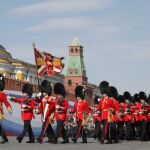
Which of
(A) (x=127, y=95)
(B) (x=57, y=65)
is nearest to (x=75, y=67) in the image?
(B) (x=57, y=65)

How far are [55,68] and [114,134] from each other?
9.03 meters

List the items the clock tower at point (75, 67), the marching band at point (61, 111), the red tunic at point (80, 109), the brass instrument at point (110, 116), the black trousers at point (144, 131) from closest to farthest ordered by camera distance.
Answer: the marching band at point (61, 111), the brass instrument at point (110, 116), the red tunic at point (80, 109), the black trousers at point (144, 131), the clock tower at point (75, 67)

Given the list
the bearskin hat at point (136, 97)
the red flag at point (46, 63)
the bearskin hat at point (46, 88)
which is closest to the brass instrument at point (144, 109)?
the bearskin hat at point (136, 97)

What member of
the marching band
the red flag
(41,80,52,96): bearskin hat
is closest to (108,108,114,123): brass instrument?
the marching band

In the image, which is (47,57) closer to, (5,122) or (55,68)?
(55,68)

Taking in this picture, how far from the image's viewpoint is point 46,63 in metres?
23.9

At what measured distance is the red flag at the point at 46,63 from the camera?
23188 millimetres

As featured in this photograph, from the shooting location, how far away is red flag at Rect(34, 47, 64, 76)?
23.2 meters

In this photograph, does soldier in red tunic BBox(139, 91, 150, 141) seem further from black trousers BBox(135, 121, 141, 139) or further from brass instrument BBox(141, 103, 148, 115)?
black trousers BBox(135, 121, 141, 139)

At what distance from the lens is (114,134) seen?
54.8 feet

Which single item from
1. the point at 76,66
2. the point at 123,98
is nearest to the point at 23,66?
the point at 76,66

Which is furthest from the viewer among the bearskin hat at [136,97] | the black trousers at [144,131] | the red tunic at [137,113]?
the bearskin hat at [136,97]

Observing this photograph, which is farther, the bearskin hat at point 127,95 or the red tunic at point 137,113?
the bearskin hat at point 127,95

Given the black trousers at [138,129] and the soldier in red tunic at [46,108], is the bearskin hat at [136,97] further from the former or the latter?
the soldier in red tunic at [46,108]
